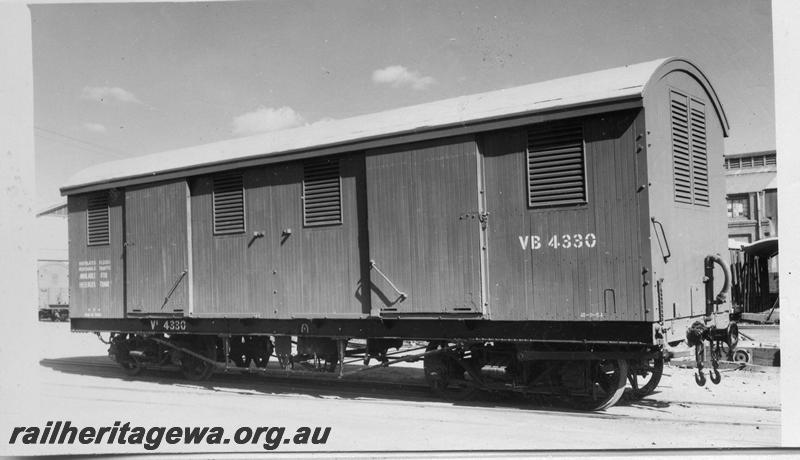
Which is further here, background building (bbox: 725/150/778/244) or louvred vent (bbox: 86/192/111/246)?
louvred vent (bbox: 86/192/111/246)

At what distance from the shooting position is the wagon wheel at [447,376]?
355 inches

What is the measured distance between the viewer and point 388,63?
9188mm

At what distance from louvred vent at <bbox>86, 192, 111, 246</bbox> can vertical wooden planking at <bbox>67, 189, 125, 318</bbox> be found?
95 mm

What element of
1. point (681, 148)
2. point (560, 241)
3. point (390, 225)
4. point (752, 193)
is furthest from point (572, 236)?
point (752, 193)

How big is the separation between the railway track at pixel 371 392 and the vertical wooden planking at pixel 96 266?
140cm

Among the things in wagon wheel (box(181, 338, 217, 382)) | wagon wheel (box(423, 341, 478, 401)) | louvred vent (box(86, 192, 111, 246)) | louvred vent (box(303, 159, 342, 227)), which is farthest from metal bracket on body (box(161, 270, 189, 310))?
wagon wheel (box(423, 341, 478, 401))

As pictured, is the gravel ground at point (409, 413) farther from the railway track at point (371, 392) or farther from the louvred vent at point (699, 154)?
the louvred vent at point (699, 154)

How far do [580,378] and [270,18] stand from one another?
5921 millimetres

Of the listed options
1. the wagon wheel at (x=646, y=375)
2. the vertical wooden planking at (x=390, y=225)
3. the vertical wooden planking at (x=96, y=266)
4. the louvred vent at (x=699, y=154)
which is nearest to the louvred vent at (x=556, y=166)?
the vertical wooden planking at (x=390, y=225)

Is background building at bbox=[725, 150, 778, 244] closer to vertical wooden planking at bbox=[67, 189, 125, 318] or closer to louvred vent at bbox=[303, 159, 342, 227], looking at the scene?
louvred vent at bbox=[303, 159, 342, 227]

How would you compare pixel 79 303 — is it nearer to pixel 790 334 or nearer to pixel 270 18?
pixel 270 18

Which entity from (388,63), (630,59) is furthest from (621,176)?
(388,63)

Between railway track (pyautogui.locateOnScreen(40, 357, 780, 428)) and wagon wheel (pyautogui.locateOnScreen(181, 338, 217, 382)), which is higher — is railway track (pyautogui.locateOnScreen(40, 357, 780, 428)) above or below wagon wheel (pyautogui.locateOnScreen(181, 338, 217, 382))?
below

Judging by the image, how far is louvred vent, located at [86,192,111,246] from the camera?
1217 cm
